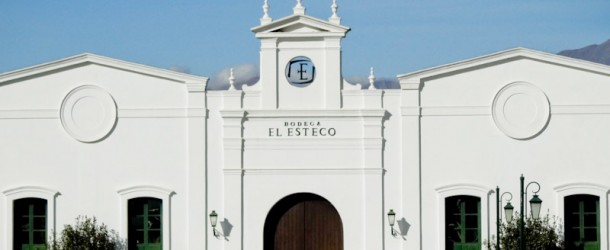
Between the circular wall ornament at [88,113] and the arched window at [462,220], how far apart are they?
32.1 feet

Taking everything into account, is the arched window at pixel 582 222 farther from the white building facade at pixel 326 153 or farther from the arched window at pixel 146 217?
the arched window at pixel 146 217

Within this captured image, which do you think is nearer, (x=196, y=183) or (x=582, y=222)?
(x=582, y=222)

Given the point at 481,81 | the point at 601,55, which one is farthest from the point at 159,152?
the point at 601,55

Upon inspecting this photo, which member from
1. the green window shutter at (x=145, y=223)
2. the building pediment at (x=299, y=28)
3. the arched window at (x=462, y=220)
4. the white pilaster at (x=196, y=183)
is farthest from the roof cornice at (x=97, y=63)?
the arched window at (x=462, y=220)

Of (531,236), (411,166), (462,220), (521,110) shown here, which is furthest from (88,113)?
(531,236)

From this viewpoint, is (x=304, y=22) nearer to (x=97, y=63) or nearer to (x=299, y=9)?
(x=299, y=9)

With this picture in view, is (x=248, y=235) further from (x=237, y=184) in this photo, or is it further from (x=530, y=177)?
(x=530, y=177)

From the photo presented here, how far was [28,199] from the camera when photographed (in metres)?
35.1

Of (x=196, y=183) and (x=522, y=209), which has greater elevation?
(x=196, y=183)

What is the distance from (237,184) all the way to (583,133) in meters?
9.64

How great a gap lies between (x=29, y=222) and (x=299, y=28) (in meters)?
9.36

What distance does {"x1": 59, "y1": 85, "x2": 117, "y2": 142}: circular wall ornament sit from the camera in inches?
1372

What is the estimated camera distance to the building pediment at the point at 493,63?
34.0 meters

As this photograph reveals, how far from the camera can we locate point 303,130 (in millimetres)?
34406
